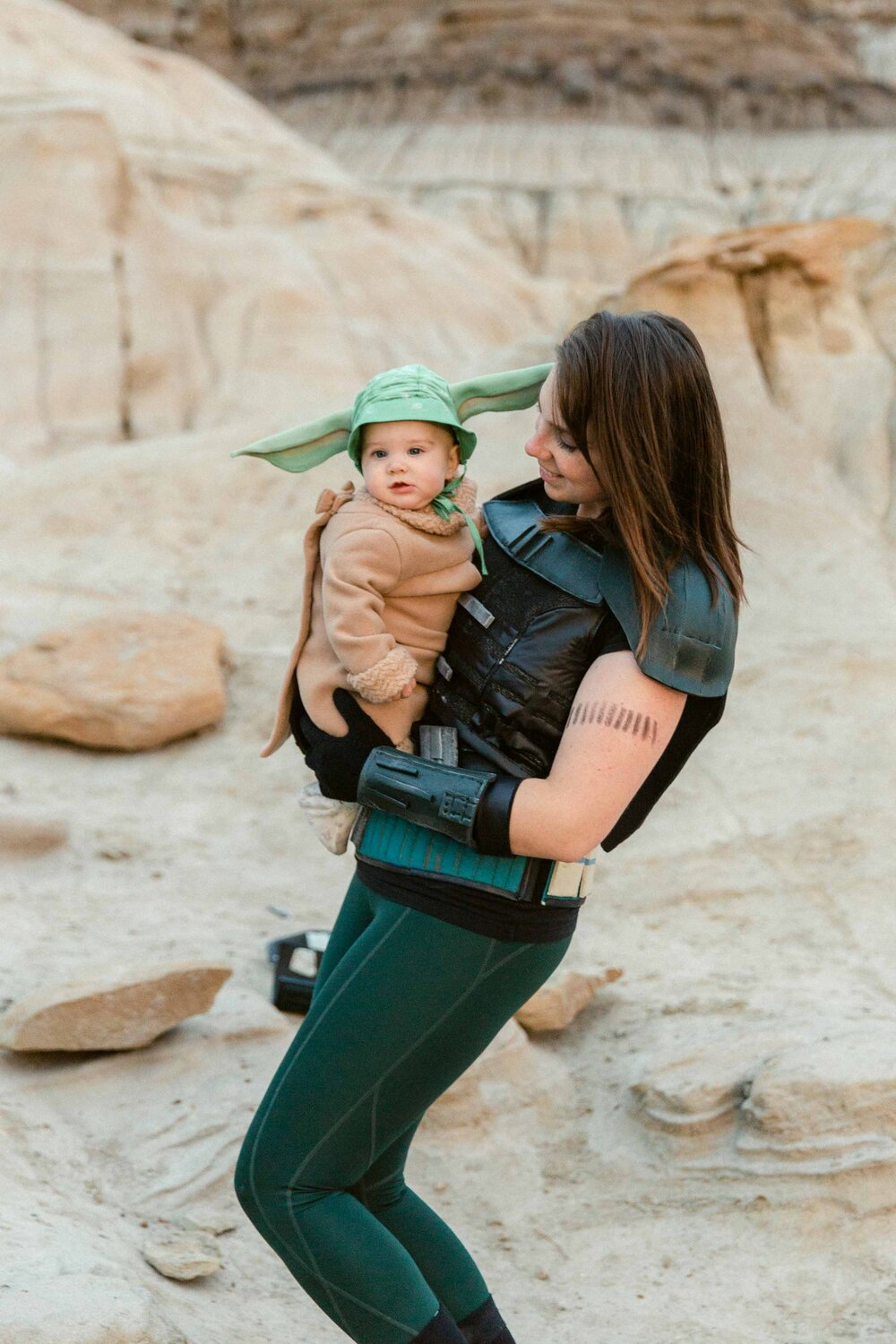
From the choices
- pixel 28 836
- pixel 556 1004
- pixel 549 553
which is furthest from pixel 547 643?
pixel 28 836

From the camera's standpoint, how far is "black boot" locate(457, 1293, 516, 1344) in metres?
2.05

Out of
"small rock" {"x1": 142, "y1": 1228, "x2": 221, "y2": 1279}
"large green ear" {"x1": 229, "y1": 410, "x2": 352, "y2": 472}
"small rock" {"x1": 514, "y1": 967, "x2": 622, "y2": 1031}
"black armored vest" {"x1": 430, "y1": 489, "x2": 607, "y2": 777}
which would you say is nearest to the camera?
"black armored vest" {"x1": 430, "y1": 489, "x2": 607, "y2": 777}

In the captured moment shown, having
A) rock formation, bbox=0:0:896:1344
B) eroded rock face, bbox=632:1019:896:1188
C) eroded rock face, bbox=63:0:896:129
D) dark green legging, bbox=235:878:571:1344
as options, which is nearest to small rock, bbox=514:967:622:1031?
rock formation, bbox=0:0:896:1344

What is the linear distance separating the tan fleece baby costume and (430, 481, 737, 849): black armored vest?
0.14 ft

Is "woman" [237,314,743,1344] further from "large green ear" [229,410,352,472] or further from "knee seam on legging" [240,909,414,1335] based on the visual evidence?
"large green ear" [229,410,352,472]

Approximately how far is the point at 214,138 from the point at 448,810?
1690 cm

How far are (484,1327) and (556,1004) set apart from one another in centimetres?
173

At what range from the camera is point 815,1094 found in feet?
10.1

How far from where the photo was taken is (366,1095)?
72.6 inches

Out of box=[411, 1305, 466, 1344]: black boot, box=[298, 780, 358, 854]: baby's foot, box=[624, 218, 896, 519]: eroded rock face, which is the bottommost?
box=[411, 1305, 466, 1344]: black boot

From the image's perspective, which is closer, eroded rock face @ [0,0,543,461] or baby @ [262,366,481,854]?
baby @ [262,366,481,854]

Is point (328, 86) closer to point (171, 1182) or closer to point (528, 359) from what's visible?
point (528, 359)

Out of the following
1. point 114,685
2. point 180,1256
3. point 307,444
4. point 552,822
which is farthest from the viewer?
point 114,685

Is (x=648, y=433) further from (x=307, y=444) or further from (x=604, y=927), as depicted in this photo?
(x=604, y=927)
